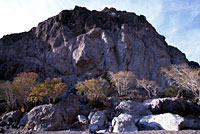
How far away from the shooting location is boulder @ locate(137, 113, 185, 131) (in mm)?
10156

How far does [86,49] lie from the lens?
40.6 metres

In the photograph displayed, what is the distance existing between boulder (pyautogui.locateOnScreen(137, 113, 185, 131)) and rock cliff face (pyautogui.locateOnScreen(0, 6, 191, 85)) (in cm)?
2714

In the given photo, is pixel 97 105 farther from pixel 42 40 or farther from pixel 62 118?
pixel 42 40

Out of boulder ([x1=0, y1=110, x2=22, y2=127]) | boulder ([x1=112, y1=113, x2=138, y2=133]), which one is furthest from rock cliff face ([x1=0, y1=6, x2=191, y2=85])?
boulder ([x1=112, y1=113, x2=138, y2=133])

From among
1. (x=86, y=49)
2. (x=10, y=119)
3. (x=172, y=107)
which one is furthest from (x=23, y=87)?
(x=172, y=107)

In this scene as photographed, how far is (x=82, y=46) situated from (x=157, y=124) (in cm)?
3430

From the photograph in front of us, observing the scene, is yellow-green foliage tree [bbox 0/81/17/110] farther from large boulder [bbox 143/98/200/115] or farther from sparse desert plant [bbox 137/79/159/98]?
sparse desert plant [bbox 137/79/159/98]

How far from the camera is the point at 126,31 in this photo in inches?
1730

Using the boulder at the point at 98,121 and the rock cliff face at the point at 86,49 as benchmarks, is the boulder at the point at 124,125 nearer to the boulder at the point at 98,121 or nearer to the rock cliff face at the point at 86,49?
the boulder at the point at 98,121

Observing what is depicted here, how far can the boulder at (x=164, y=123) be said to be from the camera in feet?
33.3

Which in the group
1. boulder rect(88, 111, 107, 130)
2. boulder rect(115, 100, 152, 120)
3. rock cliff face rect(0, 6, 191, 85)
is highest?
rock cliff face rect(0, 6, 191, 85)

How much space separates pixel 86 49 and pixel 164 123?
33018 mm

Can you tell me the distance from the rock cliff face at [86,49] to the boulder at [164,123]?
2714 centimetres

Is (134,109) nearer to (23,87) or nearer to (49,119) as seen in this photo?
(49,119)
